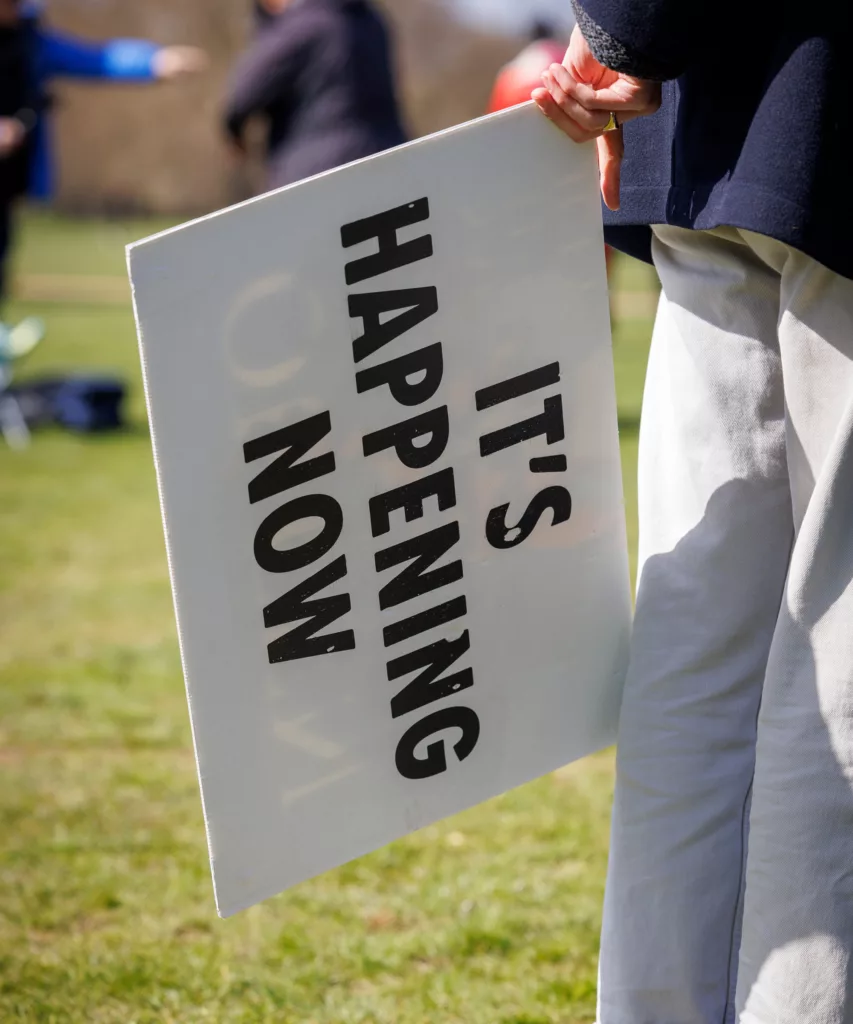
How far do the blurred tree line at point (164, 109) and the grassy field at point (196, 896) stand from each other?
25.0m

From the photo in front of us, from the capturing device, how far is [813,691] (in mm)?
1233

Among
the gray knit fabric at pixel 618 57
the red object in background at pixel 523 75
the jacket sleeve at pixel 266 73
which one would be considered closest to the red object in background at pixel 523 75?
the red object in background at pixel 523 75

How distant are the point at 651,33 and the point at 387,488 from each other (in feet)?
1.77

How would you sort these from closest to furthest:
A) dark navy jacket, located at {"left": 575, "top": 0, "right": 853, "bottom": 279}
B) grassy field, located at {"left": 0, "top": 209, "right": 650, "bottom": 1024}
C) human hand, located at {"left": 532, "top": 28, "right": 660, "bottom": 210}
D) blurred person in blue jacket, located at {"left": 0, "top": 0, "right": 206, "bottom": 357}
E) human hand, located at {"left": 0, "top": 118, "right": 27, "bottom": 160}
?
dark navy jacket, located at {"left": 575, "top": 0, "right": 853, "bottom": 279} < human hand, located at {"left": 532, "top": 28, "right": 660, "bottom": 210} < grassy field, located at {"left": 0, "top": 209, "right": 650, "bottom": 1024} < human hand, located at {"left": 0, "top": 118, "right": 27, "bottom": 160} < blurred person in blue jacket, located at {"left": 0, "top": 0, "right": 206, "bottom": 357}

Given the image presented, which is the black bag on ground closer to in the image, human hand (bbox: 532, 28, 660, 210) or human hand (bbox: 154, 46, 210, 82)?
human hand (bbox: 154, 46, 210, 82)

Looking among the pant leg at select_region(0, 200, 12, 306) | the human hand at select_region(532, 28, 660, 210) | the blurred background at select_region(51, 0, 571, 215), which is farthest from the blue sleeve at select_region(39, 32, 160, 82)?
the blurred background at select_region(51, 0, 571, 215)

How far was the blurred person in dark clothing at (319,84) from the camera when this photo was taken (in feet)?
14.3

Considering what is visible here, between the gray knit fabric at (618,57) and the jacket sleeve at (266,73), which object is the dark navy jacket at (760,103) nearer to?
the gray knit fabric at (618,57)

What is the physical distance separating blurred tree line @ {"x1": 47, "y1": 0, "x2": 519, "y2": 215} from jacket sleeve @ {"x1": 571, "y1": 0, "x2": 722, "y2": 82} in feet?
86.7

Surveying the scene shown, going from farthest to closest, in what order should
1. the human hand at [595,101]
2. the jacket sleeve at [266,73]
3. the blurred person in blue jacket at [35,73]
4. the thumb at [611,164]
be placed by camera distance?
1. the blurred person in blue jacket at [35,73]
2. the jacket sleeve at [266,73]
3. the thumb at [611,164]
4. the human hand at [595,101]

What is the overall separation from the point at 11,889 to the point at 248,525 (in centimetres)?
107

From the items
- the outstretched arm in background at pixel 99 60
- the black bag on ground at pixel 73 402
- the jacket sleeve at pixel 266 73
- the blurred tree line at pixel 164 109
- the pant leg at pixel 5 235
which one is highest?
the jacket sleeve at pixel 266 73

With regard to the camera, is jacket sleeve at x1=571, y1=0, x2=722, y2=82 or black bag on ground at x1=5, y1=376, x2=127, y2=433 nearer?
jacket sleeve at x1=571, y1=0, x2=722, y2=82

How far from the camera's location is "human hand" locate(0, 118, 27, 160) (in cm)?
527
